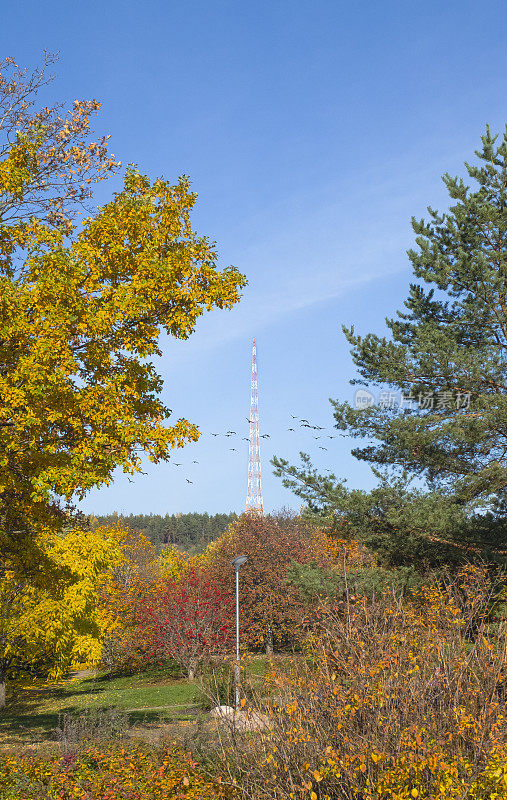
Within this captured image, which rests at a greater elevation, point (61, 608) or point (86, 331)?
point (86, 331)

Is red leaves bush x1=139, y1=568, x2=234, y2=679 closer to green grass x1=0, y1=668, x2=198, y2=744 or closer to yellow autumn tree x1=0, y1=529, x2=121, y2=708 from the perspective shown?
green grass x1=0, y1=668, x2=198, y2=744

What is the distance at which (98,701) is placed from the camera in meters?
20.3

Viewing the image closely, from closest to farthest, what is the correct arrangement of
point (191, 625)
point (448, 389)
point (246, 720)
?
point (246, 720), point (448, 389), point (191, 625)

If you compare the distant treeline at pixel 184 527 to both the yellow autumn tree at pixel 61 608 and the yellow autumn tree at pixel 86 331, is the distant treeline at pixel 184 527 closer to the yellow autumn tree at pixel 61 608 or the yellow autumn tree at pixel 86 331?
the yellow autumn tree at pixel 61 608

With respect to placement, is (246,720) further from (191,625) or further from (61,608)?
(191,625)

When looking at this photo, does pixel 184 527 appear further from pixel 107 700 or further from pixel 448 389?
pixel 448 389

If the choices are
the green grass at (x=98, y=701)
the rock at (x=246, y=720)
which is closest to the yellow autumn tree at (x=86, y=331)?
the rock at (x=246, y=720)

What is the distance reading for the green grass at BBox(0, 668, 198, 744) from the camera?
14.1m

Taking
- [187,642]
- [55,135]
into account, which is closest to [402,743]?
[55,135]

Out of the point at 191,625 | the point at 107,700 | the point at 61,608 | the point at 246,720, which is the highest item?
the point at 246,720

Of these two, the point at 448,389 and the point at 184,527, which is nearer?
the point at 448,389

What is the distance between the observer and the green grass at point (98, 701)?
14.1 meters

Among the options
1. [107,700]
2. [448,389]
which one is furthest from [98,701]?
[448,389]

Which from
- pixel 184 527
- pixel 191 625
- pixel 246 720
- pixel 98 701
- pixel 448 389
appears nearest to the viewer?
pixel 246 720
